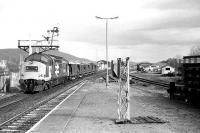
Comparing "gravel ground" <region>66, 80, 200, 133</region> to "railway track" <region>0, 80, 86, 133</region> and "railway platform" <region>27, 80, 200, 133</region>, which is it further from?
"railway track" <region>0, 80, 86, 133</region>

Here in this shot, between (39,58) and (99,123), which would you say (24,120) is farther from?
(39,58)

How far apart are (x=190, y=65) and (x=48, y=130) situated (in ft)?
42.8

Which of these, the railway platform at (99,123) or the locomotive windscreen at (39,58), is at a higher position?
the locomotive windscreen at (39,58)

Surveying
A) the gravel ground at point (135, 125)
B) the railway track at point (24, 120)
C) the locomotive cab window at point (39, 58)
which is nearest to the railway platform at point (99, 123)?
the gravel ground at point (135, 125)

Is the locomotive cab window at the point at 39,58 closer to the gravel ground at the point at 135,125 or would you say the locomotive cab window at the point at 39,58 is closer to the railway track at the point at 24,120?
the railway track at the point at 24,120

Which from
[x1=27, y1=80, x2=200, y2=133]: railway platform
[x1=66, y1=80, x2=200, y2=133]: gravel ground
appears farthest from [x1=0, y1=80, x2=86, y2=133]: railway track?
[x1=66, y1=80, x2=200, y2=133]: gravel ground

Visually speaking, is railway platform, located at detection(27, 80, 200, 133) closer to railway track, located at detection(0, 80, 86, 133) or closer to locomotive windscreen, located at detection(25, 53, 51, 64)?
railway track, located at detection(0, 80, 86, 133)

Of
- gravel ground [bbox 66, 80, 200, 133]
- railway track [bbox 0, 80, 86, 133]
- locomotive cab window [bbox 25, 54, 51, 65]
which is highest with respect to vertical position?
locomotive cab window [bbox 25, 54, 51, 65]

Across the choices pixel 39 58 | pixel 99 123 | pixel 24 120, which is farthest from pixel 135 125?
pixel 39 58

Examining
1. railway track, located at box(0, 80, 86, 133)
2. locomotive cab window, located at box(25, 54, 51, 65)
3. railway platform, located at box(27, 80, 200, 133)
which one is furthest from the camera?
locomotive cab window, located at box(25, 54, 51, 65)

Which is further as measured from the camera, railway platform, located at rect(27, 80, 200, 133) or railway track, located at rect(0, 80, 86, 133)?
railway track, located at rect(0, 80, 86, 133)

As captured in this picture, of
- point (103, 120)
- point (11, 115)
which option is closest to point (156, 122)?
point (103, 120)

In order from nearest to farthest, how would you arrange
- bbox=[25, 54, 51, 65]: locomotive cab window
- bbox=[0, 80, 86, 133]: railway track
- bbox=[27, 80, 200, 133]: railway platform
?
1. bbox=[27, 80, 200, 133]: railway platform
2. bbox=[0, 80, 86, 133]: railway track
3. bbox=[25, 54, 51, 65]: locomotive cab window

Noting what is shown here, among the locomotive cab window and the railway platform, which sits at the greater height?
the locomotive cab window
